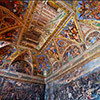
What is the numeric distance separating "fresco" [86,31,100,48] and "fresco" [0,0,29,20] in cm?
497

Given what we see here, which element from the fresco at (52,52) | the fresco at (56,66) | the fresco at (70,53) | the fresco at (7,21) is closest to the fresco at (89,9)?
the fresco at (70,53)

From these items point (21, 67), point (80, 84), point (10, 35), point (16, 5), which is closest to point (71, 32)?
point (80, 84)

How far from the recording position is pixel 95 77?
5.50 metres

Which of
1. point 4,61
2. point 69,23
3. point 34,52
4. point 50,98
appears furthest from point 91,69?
point 4,61

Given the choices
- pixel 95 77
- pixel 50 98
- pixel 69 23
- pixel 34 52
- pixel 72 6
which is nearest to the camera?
pixel 95 77

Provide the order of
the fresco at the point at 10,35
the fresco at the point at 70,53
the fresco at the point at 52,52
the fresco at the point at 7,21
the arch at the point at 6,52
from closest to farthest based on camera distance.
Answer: the fresco at the point at 7,21 < the fresco at the point at 70,53 < the fresco at the point at 10,35 < the arch at the point at 6,52 < the fresco at the point at 52,52

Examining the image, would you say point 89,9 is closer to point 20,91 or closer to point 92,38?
point 92,38

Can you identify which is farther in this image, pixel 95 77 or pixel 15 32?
pixel 15 32

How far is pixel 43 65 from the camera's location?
36.2 feet

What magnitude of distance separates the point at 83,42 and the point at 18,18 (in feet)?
17.6

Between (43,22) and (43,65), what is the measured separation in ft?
18.1

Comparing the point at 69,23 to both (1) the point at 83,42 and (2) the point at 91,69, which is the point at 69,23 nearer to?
(1) the point at 83,42

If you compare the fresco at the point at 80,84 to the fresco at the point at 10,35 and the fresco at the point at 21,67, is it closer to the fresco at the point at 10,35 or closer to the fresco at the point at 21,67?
the fresco at the point at 21,67

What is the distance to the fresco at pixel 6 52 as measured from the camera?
8.93 meters
